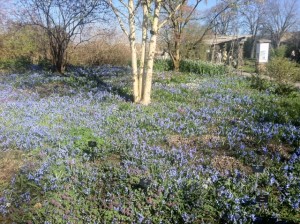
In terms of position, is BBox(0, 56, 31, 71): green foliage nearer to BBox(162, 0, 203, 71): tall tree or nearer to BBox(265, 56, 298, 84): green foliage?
BBox(162, 0, 203, 71): tall tree

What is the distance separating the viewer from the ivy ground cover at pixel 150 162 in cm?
303

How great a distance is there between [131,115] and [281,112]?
114 inches

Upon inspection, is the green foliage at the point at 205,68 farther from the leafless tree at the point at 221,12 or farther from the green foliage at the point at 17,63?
the green foliage at the point at 17,63

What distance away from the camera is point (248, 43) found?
134 feet

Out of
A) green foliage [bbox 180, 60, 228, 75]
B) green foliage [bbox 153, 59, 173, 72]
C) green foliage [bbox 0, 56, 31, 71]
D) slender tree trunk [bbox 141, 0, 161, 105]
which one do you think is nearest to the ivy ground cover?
slender tree trunk [bbox 141, 0, 161, 105]

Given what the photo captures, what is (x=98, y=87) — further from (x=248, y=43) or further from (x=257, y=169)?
(x=248, y=43)

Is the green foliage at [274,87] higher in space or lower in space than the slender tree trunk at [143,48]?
lower

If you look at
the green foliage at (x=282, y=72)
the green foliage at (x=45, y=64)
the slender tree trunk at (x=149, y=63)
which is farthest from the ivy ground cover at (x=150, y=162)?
the green foliage at (x=45, y=64)

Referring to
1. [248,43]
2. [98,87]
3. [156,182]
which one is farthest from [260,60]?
[248,43]

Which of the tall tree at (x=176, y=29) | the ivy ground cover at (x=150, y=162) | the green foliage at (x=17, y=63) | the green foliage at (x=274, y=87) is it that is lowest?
the ivy ground cover at (x=150, y=162)

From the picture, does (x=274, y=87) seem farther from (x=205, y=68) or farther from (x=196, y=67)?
(x=196, y=67)

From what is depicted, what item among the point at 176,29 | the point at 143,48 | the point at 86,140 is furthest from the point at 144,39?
the point at 176,29

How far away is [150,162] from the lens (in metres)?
3.87

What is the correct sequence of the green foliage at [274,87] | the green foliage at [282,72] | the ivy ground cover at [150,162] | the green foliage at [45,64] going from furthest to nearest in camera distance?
the green foliage at [45,64] → the green foliage at [282,72] → the green foliage at [274,87] → the ivy ground cover at [150,162]
